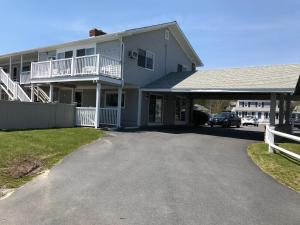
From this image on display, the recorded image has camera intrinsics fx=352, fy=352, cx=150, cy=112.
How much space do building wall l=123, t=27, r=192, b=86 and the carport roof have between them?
70 centimetres

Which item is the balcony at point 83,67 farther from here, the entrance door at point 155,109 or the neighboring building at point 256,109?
the neighboring building at point 256,109

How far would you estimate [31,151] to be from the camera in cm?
1195

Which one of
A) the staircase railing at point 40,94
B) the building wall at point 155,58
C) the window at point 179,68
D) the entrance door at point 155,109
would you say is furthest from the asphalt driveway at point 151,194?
the window at point 179,68

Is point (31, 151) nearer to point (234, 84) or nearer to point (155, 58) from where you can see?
point (234, 84)

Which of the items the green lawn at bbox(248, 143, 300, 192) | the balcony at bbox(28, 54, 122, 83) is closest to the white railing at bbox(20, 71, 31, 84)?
the balcony at bbox(28, 54, 122, 83)

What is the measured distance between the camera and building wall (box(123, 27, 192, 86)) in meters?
22.9

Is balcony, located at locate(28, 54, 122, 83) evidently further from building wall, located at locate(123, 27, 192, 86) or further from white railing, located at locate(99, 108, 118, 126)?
white railing, located at locate(99, 108, 118, 126)

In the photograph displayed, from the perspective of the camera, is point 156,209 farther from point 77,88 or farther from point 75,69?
point 77,88

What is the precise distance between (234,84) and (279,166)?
34.2 ft

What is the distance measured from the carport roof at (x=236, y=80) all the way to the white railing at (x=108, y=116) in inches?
128

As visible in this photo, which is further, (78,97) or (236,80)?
(78,97)

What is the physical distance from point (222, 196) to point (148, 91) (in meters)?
17.1

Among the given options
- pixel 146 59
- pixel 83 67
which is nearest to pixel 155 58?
pixel 146 59

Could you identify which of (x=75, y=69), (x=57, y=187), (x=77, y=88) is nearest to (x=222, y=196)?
(x=57, y=187)
